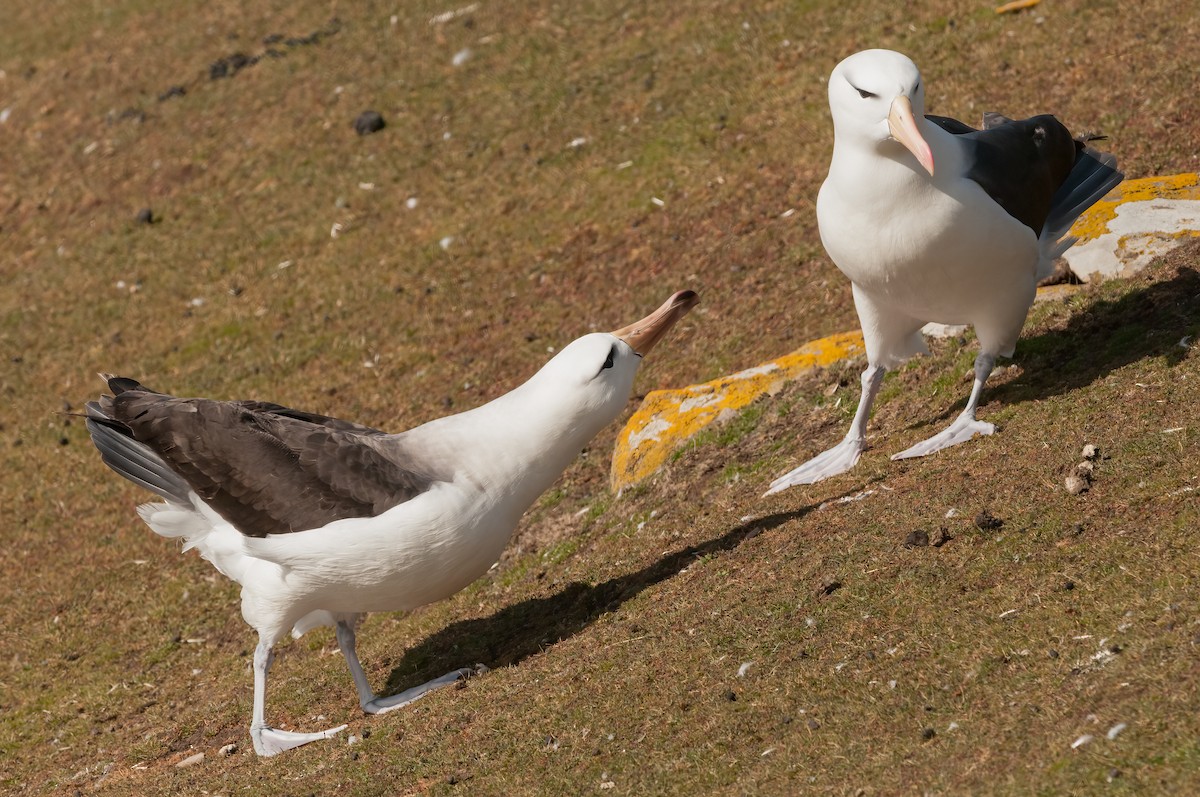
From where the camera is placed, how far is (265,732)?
7316 millimetres

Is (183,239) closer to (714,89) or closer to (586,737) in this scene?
(714,89)

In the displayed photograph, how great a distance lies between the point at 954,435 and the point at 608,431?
3350 millimetres

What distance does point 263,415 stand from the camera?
750 cm

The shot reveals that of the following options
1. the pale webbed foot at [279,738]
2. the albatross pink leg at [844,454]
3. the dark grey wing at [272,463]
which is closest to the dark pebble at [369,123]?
the dark grey wing at [272,463]

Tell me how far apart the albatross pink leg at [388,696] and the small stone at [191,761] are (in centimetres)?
96

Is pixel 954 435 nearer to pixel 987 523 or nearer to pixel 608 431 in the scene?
pixel 987 523

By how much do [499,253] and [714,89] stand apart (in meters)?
3.06

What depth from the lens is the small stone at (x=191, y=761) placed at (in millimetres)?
7566

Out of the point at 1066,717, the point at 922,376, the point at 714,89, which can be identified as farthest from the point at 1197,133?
the point at 1066,717

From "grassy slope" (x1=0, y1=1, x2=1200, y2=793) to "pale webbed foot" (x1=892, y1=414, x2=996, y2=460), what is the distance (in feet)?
0.69

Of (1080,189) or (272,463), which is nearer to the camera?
(272,463)

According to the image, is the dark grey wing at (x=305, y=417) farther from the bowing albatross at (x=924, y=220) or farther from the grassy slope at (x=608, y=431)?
the bowing albatross at (x=924, y=220)

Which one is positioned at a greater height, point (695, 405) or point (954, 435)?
point (954, 435)

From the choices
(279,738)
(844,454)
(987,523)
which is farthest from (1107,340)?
(279,738)
